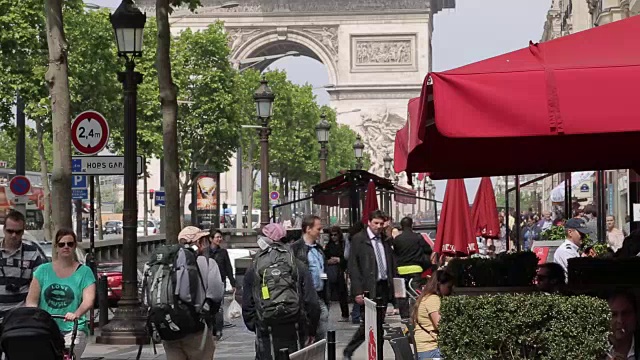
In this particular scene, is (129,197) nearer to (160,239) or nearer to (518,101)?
(518,101)

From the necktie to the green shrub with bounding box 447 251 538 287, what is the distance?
20.6 ft

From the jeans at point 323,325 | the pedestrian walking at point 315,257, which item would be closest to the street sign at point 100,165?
the pedestrian walking at point 315,257

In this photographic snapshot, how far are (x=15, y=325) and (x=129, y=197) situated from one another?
32.9ft

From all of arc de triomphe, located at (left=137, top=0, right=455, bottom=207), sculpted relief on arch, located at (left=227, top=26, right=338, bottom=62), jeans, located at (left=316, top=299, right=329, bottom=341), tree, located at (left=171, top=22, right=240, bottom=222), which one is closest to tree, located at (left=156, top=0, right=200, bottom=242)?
jeans, located at (left=316, top=299, right=329, bottom=341)

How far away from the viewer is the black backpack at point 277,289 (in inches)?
410

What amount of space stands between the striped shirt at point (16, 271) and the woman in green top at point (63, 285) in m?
0.31

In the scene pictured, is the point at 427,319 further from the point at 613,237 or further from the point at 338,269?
the point at 613,237

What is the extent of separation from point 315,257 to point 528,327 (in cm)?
631

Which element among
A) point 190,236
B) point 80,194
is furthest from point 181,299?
point 80,194

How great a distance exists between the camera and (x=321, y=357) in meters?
6.72

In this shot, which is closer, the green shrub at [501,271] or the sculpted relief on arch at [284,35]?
the green shrub at [501,271]

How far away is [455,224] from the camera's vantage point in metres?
19.0

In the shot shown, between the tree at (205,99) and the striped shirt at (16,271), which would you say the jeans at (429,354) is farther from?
the tree at (205,99)

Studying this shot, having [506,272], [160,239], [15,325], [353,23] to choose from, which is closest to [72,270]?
[15,325]
